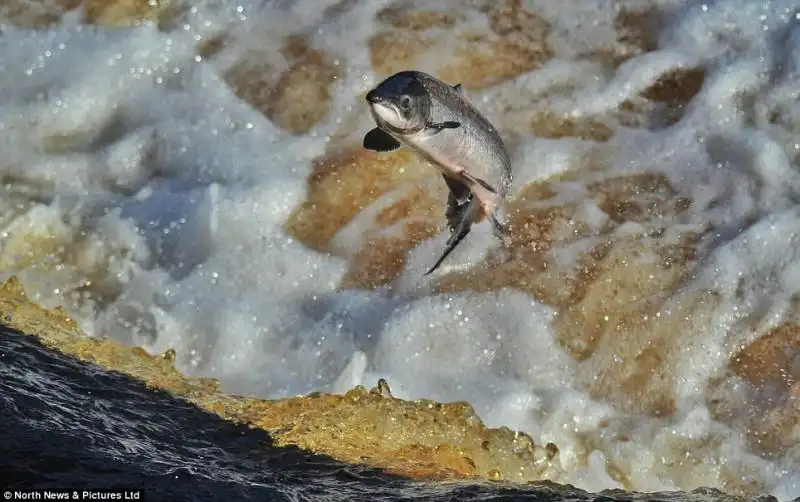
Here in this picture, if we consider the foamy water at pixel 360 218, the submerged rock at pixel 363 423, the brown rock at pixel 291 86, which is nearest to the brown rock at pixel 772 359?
the foamy water at pixel 360 218

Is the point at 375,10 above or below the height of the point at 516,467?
above

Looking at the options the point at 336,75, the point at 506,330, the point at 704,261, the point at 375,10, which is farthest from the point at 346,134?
the point at 704,261

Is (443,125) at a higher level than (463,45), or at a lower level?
higher

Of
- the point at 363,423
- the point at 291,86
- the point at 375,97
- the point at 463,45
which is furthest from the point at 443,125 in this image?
the point at 463,45

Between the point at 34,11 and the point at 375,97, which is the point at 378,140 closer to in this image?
the point at 375,97

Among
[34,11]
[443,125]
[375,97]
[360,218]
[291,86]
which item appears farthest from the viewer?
[34,11]

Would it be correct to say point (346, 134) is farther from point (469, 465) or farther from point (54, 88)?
point (469, 465)
